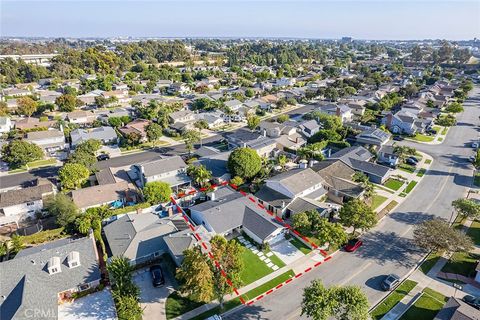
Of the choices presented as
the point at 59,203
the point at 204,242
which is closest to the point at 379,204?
the point at 204,242

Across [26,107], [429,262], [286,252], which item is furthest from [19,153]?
[429,262]

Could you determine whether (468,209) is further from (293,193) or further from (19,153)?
(19,153)

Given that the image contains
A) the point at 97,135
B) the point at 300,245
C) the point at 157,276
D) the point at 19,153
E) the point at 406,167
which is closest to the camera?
the point at 157,276

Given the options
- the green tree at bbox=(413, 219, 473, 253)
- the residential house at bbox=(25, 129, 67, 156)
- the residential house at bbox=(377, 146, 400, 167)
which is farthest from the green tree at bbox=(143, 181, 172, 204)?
the residential house at bbox=(377, 146, 400, 167)

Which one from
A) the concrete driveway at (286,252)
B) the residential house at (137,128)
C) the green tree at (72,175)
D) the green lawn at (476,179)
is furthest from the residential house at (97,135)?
the green lawn at (476,179)

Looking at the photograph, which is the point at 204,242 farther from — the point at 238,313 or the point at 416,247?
the point at 416,247
